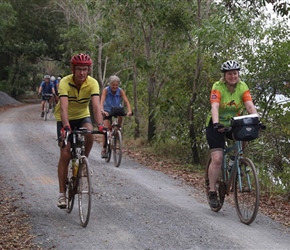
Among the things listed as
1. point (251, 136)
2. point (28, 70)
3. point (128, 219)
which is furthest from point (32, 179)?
point (28, 70)

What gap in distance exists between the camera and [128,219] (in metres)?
7.62

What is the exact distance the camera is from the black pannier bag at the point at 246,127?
7.13 m

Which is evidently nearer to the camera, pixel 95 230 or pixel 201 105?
pixel 95 230

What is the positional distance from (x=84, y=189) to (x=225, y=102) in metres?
2.19

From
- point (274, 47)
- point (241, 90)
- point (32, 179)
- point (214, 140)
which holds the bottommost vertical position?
point (32, 179)

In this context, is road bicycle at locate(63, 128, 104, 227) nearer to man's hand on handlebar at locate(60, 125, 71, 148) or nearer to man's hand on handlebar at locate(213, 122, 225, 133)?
man's hand on handlebar at locate(60, 125, 71, 148)

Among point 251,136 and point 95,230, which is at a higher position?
point 251,136

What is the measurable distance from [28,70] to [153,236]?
43.9 m

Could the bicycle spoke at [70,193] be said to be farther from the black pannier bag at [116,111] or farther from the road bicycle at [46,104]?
the road bicycle at [46,104]

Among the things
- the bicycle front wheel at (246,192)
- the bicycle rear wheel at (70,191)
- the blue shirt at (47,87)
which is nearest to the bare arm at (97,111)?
the bicycle rear wheel at (70,191)

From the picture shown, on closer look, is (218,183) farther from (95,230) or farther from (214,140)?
(95,230)

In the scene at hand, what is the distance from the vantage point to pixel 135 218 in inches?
303

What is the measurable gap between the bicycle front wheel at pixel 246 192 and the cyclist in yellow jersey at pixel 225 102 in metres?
0.42

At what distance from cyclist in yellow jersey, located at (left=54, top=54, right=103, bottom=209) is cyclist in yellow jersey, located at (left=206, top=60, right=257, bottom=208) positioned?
4.99ft
